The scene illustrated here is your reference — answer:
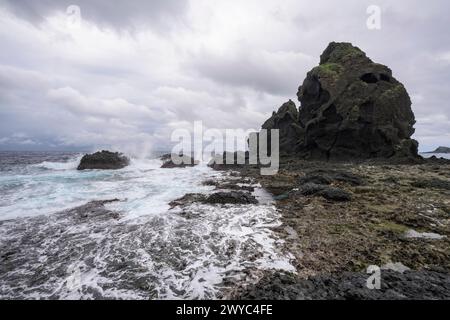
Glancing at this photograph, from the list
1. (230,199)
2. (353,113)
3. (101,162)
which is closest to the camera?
(230,199)

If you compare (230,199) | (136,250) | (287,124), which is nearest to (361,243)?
(136,250)

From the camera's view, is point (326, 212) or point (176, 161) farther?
point (176, 161)

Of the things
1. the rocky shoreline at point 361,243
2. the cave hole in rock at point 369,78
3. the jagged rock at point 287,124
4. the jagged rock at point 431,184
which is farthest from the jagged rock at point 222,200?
the cave hole in rock at point 369,78

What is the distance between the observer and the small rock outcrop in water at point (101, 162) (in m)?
43.9

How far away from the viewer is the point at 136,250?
10141 mm

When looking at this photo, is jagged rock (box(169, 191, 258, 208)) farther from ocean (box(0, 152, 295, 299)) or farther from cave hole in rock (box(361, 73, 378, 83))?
cave hole in rock (box(361, 73, 378, 83))

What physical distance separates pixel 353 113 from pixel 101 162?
41.8m

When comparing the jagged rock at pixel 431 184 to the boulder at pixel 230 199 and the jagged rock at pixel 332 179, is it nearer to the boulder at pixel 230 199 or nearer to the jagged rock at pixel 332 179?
the jagged rock at pixel 332 179

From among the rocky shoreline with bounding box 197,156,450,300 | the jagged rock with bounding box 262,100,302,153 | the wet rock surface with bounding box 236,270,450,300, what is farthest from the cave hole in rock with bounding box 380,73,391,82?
the wet rock surface with bounding box 236,270,450,300

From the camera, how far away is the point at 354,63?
49.5 metres

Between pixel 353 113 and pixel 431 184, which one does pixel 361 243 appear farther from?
pixel 353 113

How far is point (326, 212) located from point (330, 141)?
35356 millimetres
